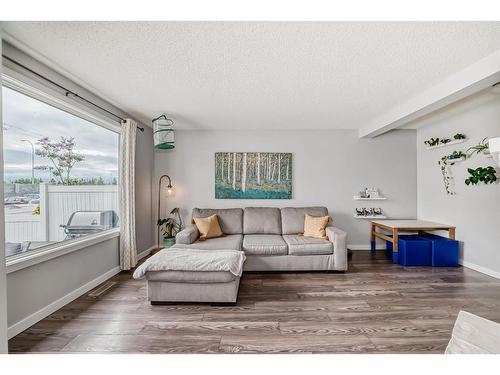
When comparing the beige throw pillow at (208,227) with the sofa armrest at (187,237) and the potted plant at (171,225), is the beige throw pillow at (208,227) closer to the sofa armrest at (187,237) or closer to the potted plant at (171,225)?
the sofa armrest at (187,237)

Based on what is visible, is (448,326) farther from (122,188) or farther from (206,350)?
(122,188)

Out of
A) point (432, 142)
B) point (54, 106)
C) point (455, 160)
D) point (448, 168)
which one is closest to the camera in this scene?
point (54, 106)

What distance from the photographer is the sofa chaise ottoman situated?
2434mm

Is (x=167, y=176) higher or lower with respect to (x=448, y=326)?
higher

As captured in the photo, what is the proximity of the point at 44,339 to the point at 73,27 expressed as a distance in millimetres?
2383

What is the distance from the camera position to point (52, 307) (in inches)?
90.7

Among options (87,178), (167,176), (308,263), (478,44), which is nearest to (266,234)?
(308,263)

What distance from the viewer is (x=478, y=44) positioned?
Answer: 192 cm

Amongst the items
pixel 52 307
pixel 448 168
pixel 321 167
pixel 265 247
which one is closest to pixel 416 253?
pixel 448 168

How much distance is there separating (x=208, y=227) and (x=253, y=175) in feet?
4.45

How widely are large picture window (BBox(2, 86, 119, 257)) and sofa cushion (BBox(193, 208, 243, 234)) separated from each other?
1.43 metres

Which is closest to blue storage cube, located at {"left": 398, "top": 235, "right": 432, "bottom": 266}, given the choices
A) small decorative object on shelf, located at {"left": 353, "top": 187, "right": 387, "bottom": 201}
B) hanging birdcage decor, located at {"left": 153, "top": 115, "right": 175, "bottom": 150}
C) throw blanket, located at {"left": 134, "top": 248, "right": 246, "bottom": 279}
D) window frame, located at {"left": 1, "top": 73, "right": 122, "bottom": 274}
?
small decorative object on shelf, located at {"left": 353, "top": 187, "right": 387, "bottom": 201}

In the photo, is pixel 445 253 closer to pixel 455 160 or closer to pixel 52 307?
pixel 455 160

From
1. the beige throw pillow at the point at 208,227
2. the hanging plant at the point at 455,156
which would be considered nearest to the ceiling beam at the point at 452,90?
the hanging plant at the point at 455,156
